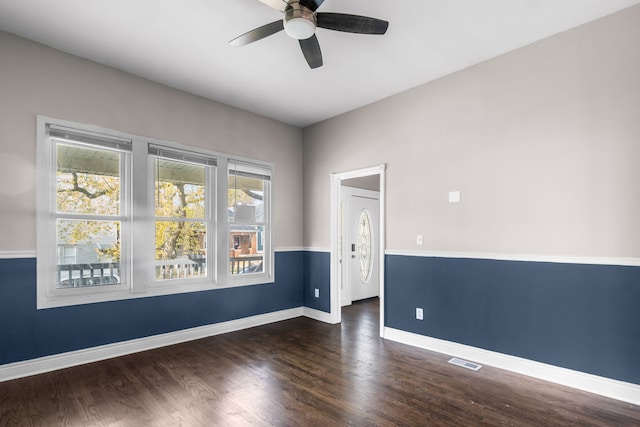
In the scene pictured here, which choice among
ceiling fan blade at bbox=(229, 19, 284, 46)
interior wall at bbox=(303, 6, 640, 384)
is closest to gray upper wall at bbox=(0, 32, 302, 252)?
ceiling fan blade at bbox=(229, 19, 284, 46)

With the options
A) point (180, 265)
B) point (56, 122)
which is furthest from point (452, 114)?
point (56, 122)

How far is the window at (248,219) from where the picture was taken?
181 inches

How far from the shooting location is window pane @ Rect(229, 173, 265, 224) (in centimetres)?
459

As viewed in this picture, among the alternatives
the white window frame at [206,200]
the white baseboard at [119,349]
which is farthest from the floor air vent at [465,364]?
the white window frame at [206,200]

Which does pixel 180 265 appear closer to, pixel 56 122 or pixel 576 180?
pixel 56 122

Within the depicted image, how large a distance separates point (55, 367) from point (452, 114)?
4.71m

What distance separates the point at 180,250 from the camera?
4.08 m

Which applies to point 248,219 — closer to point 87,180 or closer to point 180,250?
point 180,250

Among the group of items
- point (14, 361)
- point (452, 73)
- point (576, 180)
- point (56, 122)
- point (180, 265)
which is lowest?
point (14, 361)

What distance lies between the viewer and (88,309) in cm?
331

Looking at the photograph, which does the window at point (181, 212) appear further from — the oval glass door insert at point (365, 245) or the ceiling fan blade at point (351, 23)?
the oval glass door insert at point (365, 245)

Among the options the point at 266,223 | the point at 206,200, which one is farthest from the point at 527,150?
the point at 206,200

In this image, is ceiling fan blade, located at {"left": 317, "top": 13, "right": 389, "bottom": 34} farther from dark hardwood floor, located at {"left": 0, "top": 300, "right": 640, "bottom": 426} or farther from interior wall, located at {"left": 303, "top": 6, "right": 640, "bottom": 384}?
dark hardwood floor, located at {"left": 0, "top": 300, "right": 640, "bottom": 426}

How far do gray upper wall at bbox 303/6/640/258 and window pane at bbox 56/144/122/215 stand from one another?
3067 mm
